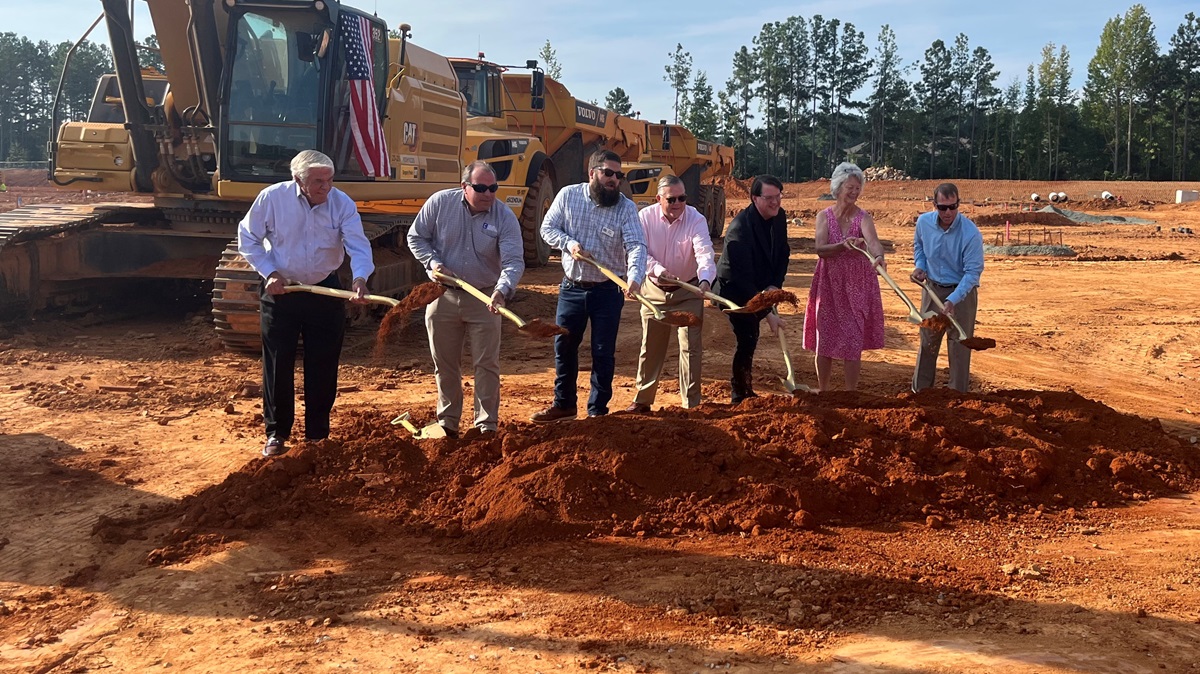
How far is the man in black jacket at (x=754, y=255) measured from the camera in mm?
7059

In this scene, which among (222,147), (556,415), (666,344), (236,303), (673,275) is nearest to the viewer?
(673,275)

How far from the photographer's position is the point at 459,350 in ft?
21.6

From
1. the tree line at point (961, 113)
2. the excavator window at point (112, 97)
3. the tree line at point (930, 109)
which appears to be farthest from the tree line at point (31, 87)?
the excavator window at point (112, 97)

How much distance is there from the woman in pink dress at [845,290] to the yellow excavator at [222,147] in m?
4.89

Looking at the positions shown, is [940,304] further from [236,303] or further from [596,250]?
[236,303]

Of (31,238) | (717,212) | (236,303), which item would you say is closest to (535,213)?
(31,238)

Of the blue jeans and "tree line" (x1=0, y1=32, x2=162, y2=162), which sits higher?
"tree line" (x1=0, y1=32, x2=162, y2=162)

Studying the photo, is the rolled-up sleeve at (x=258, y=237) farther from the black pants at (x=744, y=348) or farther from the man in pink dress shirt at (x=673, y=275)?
the black pants at (x=744, y=348)

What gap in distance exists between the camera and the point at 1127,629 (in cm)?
404

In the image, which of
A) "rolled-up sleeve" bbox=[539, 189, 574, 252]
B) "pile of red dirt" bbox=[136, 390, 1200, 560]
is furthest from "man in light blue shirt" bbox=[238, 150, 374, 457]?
"rolled-up sleeve" bbox=[539, 189, 574, 252]

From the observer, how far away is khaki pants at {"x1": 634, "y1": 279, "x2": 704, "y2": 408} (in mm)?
7117

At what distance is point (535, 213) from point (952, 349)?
1014cm

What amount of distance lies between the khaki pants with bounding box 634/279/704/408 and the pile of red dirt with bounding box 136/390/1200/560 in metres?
0.88

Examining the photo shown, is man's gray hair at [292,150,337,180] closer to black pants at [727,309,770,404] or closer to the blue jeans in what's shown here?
the blue jeans
